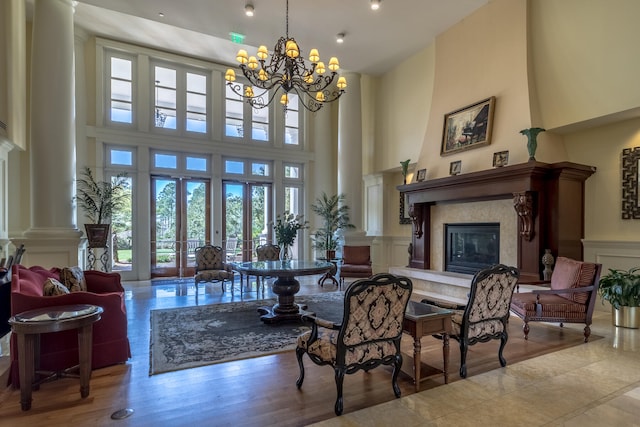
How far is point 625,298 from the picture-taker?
4363 mm

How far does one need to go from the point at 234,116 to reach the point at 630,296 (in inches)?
344

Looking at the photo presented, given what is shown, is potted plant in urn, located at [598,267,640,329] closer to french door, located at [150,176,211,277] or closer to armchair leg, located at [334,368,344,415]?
armchair leg, located at [334,368,344,415]

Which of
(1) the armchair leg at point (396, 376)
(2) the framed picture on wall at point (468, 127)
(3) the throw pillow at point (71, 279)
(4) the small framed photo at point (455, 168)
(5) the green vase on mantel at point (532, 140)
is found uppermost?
(2) the framed picture on wall at point (468, 127)

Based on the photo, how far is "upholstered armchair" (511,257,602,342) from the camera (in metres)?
4.00

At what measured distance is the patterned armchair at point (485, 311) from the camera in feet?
9.96

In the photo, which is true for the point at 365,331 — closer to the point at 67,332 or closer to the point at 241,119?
the point at 67,332

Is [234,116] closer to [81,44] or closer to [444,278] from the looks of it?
[81,44]

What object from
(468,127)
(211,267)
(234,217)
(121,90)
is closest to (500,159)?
(468,127)

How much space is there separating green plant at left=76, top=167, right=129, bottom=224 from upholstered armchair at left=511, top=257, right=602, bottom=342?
672 cm

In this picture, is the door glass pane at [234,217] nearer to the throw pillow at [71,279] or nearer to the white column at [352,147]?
the white column at [352,147]

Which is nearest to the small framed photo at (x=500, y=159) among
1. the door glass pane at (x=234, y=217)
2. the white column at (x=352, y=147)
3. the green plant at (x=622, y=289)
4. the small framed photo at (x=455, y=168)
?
the small framed photo at (x=455, y=168)

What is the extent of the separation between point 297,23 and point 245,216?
192 inches

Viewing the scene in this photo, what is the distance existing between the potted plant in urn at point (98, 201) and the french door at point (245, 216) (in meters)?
2.43

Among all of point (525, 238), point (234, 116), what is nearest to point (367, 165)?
point (234, 116)
